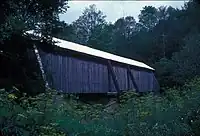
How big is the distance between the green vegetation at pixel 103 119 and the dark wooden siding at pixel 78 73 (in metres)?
13.5

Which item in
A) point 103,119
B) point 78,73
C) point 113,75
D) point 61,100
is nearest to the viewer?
point 103,119

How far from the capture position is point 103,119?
6891mm

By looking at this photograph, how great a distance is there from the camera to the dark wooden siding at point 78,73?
22.4 metres

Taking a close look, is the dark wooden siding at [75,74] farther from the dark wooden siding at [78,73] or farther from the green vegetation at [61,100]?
the green vegetation at [61,100]

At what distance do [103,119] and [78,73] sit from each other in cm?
1693

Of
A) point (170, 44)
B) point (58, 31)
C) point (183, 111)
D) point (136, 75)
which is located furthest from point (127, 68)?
point (170, 44)

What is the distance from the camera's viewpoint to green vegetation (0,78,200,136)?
→ 5489mm

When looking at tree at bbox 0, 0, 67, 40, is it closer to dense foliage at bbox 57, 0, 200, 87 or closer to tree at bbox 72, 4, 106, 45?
dense foliage at bbox 57, 0, 200, 87

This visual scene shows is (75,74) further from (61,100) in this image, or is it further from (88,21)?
(88,21)

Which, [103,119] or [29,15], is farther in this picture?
[29,15]

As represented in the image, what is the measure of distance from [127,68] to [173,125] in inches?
853

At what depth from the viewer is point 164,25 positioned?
64125mm

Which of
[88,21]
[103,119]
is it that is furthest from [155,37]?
[103,119]

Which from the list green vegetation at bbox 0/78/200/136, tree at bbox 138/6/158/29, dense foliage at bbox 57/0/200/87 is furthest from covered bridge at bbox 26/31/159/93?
tree at bbox 138/6/158/29
